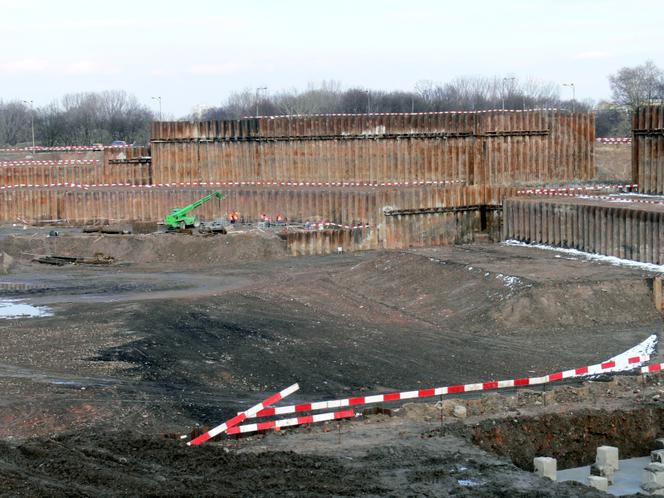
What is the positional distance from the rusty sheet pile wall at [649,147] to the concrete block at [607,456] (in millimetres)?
29197

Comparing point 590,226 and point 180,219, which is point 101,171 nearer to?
point 180,219

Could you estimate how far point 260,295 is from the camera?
109 feet

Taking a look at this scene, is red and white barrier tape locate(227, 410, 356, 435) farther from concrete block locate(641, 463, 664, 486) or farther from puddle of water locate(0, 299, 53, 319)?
puddle of water locate(0, 299, 53, 319)

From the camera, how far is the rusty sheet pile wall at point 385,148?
2007 inches

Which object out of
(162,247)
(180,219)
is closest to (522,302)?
(162,247)

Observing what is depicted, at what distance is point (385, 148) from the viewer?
53.2 metres

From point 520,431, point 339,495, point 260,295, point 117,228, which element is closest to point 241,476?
point 339,495

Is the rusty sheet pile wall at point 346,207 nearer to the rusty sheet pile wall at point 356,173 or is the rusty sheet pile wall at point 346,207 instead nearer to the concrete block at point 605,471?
the rusty sheet pile wall at point 356,173

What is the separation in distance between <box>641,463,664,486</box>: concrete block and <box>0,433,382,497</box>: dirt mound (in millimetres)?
4414

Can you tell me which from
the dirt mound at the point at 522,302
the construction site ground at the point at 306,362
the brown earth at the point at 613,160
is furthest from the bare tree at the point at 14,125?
the dirt mound at the point at 522,302

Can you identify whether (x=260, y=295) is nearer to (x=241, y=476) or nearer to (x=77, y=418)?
(x=77, y=418)

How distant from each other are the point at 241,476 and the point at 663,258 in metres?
21.8

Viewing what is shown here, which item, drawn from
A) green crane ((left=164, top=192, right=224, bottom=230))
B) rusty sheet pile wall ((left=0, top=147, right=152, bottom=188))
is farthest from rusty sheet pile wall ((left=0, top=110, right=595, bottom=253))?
green crane ((left=164, top=192, right=224, bottom=230))

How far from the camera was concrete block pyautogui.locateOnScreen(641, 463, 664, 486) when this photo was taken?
15.6 m
